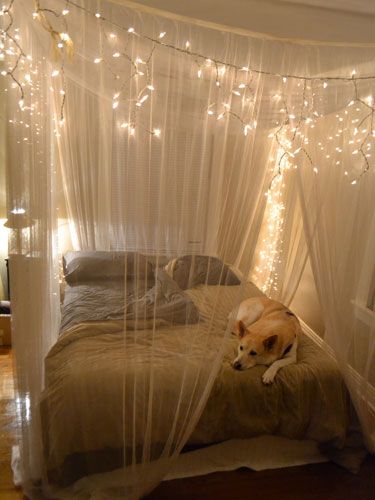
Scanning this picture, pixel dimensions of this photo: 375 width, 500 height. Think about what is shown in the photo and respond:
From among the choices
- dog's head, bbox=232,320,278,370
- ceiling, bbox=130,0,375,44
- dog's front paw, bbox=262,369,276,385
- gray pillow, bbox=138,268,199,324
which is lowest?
dog's front paw, bbox=262,369,276,385

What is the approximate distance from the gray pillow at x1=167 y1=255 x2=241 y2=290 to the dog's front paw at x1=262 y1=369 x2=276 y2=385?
696 mm

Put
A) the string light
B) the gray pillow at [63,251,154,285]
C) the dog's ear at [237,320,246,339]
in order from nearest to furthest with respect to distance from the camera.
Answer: the string light
the gray pillow at [63,251,154,285]
the dog's ear at [237,320,246,339]

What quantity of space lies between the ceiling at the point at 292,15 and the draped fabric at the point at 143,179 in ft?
0.31

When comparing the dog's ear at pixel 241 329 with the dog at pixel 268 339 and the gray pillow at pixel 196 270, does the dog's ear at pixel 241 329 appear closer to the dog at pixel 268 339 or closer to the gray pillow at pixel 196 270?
the dog at pixel 268 339

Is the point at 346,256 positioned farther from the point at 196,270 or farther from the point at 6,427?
the point at 6,427

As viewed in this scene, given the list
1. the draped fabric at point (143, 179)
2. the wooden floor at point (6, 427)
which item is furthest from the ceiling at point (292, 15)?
the wooden floor at point (6, 427)

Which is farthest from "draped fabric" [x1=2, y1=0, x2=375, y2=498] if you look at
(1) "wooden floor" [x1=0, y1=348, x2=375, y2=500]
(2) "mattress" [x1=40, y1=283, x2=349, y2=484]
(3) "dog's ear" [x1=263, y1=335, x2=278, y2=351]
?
(3) "dog's ear" [x1=263, y1=335, x2=278, y2=351]

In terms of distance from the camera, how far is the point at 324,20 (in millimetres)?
1616

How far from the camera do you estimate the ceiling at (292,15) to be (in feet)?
4.84

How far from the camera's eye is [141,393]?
1.57 m

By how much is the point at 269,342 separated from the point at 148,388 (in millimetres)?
767

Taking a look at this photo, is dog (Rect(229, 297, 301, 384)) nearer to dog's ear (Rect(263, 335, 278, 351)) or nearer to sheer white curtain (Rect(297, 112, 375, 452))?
dog's ear (Rect(263, 335, 278, 351))

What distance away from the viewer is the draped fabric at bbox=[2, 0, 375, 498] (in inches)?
51.4

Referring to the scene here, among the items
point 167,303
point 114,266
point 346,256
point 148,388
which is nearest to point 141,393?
point 148,388
